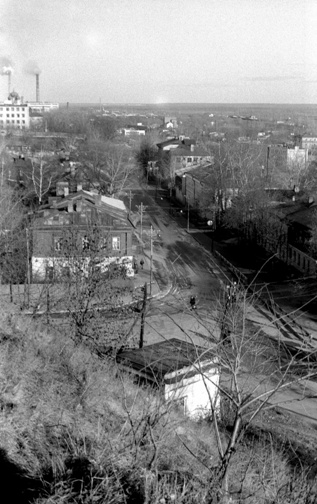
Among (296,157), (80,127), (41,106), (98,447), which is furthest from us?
(41,106)

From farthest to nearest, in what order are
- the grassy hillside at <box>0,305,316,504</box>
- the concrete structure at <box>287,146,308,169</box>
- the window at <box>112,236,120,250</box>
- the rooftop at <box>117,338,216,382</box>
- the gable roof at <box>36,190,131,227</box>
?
the concrete structure at <box>287,146,308,169</box> < the window at <box>112,236,120,250</box> < the gable roof at <box>36,190,131,227</box> < the rooftop at <box>117,338,216,382</box> < the grassy hillside at <box>0,305,316,504</box>

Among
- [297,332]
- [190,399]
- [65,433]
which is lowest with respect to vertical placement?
[297,332]

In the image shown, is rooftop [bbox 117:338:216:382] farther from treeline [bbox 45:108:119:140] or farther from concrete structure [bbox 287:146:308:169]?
treeline [bbox 45:108:119:140]

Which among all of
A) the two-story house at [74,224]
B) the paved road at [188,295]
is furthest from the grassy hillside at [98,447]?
the two-story house at [74,224]

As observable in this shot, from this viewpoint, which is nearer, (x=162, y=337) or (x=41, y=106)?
(x=162, y=337)

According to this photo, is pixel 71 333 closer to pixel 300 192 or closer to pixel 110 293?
pixel 110 293

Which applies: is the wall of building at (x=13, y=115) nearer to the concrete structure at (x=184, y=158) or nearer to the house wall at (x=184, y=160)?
the concrete structure at (x=184, y=158)

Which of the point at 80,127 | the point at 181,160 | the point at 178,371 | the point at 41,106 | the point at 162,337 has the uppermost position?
the point at 41,106

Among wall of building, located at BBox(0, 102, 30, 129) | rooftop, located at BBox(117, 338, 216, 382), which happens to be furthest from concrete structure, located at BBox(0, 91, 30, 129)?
rooftop, located at BBox(117, 338, 216, 382)

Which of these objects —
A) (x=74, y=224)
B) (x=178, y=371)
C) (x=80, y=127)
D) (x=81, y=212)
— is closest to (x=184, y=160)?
(x=81, y=212)

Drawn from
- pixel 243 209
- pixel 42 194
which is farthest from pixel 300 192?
pixel 42 194

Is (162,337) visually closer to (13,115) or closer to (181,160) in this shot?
(181,160)
